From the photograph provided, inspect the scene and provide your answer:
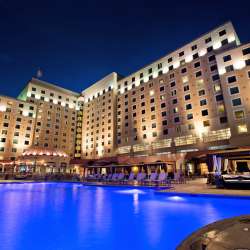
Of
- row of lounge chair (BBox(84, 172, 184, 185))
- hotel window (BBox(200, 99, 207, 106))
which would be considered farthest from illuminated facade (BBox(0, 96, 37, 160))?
hotel window (BBox(200, 99, 207, 106))

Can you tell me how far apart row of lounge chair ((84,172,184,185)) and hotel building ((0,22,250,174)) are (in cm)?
577

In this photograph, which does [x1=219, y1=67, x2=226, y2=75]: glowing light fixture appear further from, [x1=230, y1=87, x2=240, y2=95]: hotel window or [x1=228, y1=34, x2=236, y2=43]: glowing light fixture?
[x1=228, y1=34, x2=236, y2=43]: glowing light fixture

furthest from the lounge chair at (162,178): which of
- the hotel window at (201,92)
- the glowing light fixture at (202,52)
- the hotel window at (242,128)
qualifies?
the glowing light fixture at (202,52)

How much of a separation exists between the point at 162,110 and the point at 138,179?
79.9ft

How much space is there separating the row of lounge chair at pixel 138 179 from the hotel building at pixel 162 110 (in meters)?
5.77

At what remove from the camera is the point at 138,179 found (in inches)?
742

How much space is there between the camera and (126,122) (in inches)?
1887

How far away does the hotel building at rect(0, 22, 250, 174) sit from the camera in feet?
97.3

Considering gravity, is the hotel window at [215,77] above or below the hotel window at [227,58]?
below

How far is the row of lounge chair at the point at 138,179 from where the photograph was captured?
Result: 1719 centimetres

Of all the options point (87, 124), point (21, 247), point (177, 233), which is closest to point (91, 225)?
point (21, 247)

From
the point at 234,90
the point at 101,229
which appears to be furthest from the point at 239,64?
the point at 101,229

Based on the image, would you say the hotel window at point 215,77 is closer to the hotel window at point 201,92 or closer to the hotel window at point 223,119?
the hotel window at point 201,92

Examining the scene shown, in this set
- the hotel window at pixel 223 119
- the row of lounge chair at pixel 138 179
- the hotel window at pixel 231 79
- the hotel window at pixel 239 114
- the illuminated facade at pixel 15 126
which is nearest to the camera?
the row of lounge chair at pixel 138 179
